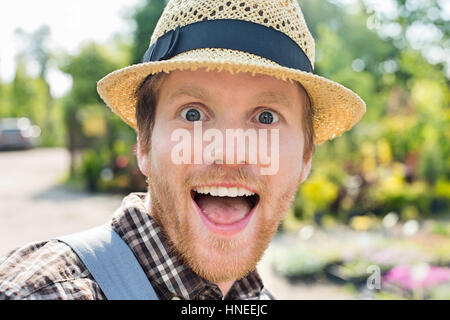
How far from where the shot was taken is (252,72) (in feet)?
5.08

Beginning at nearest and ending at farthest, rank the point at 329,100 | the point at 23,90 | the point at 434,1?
1. the point at 329,100
2. the point at 434,1
3. the point at 23,90

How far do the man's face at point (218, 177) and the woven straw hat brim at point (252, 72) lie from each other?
3.1 inches

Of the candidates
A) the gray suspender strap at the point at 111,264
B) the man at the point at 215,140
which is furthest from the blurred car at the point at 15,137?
the gray suspender strap at the point at 111,264

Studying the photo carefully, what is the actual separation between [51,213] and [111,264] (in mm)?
9116

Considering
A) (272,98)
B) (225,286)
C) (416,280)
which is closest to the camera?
(272,98)

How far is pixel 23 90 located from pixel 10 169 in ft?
47.2

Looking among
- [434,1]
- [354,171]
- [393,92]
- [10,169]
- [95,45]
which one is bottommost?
[10,169]

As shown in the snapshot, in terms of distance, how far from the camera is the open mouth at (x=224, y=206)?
156 cm

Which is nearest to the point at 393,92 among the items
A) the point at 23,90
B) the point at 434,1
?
the point at 434,1

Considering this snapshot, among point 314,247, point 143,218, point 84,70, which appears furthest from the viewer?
point 84,70

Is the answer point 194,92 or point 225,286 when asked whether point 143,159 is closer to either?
point 194,92

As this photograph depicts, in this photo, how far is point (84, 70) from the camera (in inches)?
514

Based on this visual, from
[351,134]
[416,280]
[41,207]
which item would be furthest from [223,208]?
[351,134]

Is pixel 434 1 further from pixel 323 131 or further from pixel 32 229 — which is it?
pixel 323 131
